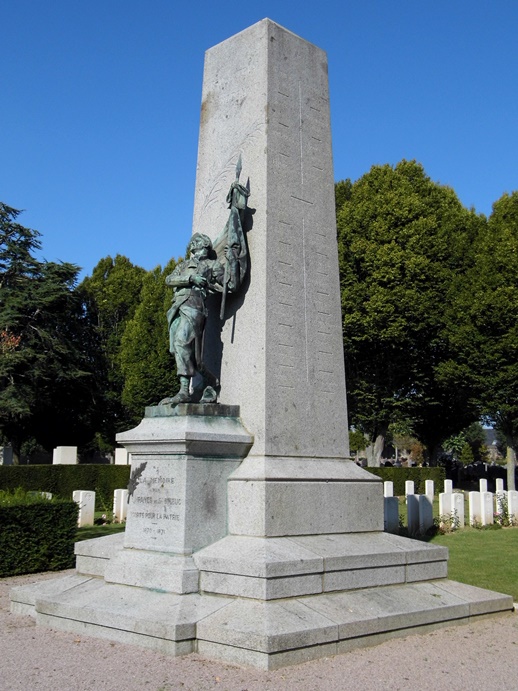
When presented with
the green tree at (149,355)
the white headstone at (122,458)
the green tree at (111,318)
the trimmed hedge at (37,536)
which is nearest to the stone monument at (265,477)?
the trimmed hedge at (37,536)

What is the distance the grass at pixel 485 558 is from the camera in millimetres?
10500

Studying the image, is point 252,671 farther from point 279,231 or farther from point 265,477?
point 279,231

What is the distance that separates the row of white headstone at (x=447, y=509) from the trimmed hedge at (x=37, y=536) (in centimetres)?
669

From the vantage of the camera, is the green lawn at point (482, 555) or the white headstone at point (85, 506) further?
the white headstone at point (85, 506)

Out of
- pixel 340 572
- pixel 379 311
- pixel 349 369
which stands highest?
pixel 379 311

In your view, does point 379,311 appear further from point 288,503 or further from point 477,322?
point 288,503

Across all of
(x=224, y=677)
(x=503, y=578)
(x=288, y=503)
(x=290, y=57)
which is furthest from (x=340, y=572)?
(x=290, y=57)

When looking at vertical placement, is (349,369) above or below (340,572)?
above

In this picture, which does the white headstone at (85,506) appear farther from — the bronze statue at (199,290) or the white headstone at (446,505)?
the bronze statue at (199,290)

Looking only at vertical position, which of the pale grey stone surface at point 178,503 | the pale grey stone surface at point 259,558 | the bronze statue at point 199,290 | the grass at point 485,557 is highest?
the bronze statue at point 199,290

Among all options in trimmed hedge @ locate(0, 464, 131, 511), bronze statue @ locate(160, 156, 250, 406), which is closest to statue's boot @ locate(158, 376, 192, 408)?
bronze statue @ locate(160, 156, 250, 406)

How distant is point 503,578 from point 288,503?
5093 millimetres

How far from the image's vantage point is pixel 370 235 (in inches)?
1224

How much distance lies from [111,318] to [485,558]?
38684mm
